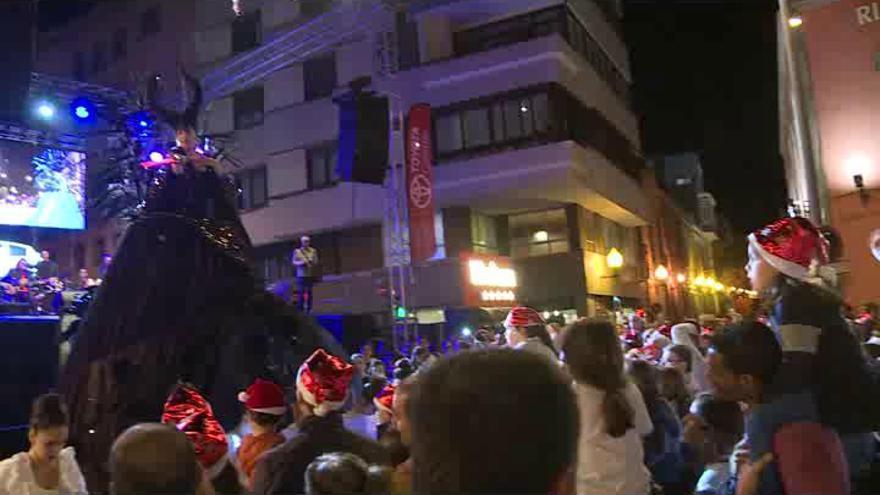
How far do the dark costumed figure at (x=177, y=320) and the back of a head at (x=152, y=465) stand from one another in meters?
5.62

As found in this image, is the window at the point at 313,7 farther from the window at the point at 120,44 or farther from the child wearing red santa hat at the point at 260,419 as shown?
the child wearing red santa hat at the point at 260,419

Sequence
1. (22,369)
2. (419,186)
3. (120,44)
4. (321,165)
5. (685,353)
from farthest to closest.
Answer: (120,44) < (321,165) < (419,186) < (22,369) < (685,353)

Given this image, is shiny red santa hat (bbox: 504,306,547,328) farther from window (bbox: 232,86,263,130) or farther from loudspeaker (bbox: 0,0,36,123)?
window (bbox: 232,86,263,130)

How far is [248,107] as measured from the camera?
29.7 metres

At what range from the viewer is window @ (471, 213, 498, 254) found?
25.1m

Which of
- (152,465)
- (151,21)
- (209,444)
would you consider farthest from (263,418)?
(151,21)

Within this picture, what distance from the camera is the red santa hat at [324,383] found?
4.06m

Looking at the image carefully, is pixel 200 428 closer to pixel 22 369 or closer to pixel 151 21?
pixel 22 369

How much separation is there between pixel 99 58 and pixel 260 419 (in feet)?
117

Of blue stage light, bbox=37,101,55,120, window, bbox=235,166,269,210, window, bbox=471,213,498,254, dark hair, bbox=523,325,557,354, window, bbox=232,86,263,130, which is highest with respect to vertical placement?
window, bbox=232,86,263,130

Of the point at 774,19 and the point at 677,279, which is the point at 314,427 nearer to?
the point at 774,19

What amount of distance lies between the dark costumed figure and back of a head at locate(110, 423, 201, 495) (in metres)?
5.62

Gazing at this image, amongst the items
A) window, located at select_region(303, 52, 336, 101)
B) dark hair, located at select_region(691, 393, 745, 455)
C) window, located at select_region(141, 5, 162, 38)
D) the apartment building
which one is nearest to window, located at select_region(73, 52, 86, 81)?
window, located at select_region(141, 5, 162, 38)

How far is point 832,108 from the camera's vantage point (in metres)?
14.2
